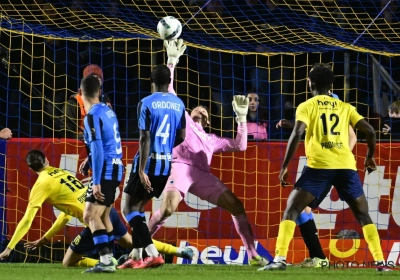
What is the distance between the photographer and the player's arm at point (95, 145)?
8.90 metres

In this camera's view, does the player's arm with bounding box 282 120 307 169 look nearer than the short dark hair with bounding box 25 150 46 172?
Yes

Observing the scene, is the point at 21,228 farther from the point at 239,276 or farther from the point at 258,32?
the point at 258,32

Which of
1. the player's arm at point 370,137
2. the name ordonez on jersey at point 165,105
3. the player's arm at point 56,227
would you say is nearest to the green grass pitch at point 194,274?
the player's arm at point 56,227

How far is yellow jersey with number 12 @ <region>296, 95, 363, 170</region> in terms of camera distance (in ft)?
30.0

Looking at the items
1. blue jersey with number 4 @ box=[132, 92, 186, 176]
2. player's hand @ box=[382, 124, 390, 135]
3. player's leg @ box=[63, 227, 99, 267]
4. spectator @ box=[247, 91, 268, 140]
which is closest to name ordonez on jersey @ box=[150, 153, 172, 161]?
blue jersey with number 4 @ box=[132, 92, 186, 176]

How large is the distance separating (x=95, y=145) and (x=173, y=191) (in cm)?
166

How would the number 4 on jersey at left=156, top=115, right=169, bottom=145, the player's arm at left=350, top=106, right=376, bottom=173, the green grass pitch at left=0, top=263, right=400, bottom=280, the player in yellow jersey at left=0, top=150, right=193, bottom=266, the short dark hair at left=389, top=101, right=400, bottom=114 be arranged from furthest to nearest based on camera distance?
the short dark hair at left=389, top=101, right=400, bottom=114 → the player in yellow jersey at left=0, top=150, right=193, bottom=266 → the number 4 on jersey at left=156, top=115, right=169, bottom=145 → the player's arm at left=350, top=106, right=376, bottom=173 → the green grass pitch at left=0, top=263, right=400, bottom=280

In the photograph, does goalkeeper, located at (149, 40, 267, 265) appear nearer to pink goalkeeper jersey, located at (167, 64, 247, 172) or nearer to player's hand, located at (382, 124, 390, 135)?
pink goalkeeper jersey, located at (167, 64, 247, 172)

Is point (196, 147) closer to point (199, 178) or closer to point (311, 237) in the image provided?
point (199, 178)

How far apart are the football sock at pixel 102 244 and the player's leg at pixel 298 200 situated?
1435 millimetres

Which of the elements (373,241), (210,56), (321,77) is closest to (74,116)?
(210,56)

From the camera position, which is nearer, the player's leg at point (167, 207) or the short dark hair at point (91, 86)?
the short dark hair at point (91, 86)

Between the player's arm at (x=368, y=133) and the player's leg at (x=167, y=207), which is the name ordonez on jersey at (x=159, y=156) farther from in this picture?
the player's arm at (x=368, y=133)

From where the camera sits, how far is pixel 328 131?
9.23 m
